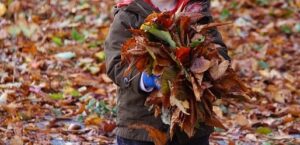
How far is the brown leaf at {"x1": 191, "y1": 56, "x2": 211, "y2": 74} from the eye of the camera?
116 inches

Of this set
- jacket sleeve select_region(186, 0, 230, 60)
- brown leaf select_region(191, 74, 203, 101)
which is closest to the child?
jacket sleeve select_region(186, 0, 230, 60)

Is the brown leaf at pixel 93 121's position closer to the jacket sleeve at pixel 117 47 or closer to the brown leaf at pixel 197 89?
the jacket sleeve at pixel 117 47

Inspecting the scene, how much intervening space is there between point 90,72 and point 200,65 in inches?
166

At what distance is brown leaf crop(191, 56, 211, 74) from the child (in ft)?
1.15

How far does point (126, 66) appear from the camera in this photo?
3291 mm

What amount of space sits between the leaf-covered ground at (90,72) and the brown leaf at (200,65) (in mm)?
424

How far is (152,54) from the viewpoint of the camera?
2.95 meters

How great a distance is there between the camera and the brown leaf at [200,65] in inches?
116

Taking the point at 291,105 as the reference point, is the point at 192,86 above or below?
above

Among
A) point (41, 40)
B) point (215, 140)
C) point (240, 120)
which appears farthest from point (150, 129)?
point (41, 40)

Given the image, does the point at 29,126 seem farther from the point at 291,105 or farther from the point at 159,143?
the point at 291,105

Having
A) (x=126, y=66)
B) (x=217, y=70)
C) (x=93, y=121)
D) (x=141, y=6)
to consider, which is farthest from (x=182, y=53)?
(x=93, y=121)

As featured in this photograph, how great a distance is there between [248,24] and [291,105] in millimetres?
3345

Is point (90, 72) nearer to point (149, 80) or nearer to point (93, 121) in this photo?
point (93, 121)
